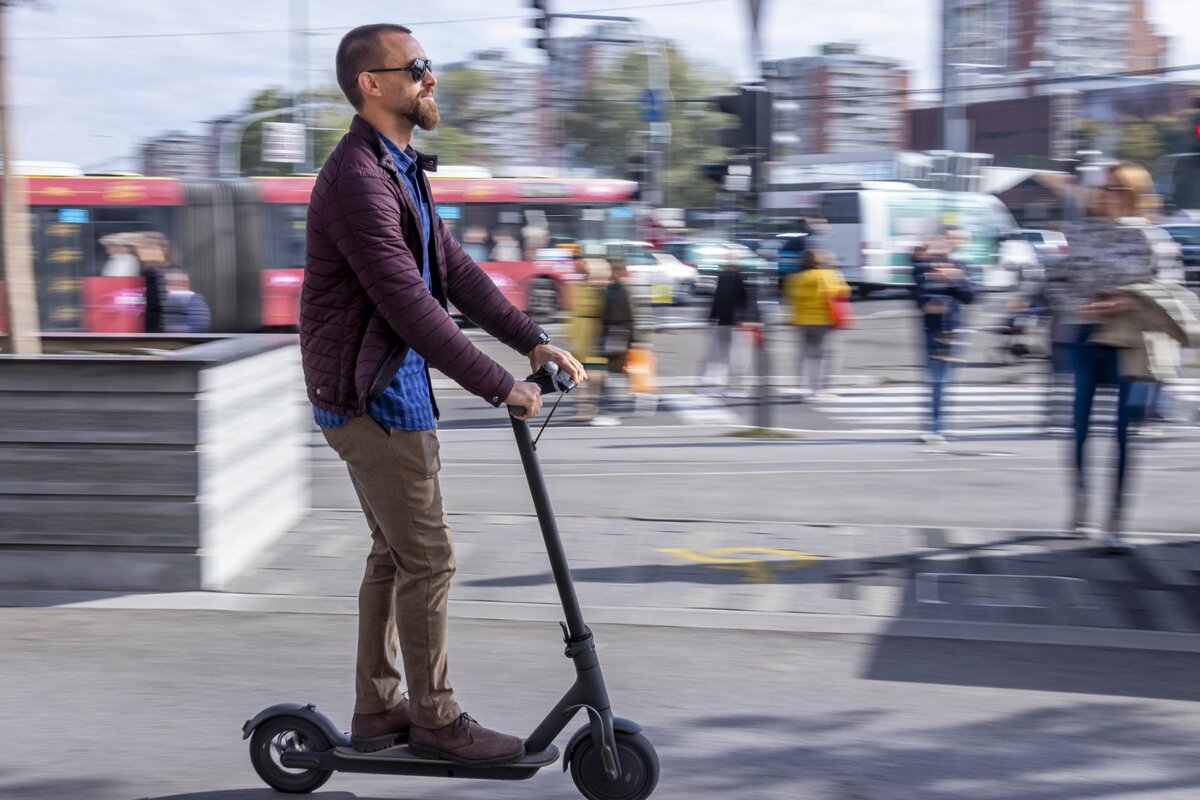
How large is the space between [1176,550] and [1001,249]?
34145 mm

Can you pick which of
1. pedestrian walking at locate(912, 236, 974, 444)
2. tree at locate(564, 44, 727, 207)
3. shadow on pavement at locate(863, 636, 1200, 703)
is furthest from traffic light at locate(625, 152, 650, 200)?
tree at locate(564, 44, 727, 207)

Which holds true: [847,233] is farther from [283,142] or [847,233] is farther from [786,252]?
[283,142]

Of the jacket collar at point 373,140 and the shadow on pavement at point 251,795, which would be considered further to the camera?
the shadow on pavement at point 251,795

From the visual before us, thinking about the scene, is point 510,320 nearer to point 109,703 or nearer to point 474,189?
point 109,703

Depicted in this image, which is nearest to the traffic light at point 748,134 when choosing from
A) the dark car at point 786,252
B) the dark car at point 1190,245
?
the dark car at point 786,252

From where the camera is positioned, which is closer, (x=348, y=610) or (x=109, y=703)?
(x=109, y=703)

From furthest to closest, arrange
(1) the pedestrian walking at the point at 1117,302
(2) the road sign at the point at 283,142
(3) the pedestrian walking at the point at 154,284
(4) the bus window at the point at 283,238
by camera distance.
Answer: (2) the road sign at the point at 283,142
(4) the bus window at the point at 283,238
(3) the pedestrian walking at the point at 154,284
(1) the pedestrian walking at the point at 1117,302

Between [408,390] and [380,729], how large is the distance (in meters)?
0.83

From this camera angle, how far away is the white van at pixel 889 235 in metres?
36.8

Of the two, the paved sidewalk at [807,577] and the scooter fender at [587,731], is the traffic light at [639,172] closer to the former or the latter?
the paved sidewalk at [807,577]

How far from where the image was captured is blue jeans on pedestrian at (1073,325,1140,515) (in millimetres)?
6281

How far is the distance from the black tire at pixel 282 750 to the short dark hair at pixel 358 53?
1486mm

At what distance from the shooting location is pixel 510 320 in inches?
138

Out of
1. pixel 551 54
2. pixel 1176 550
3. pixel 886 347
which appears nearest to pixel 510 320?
pixel 1176 550
